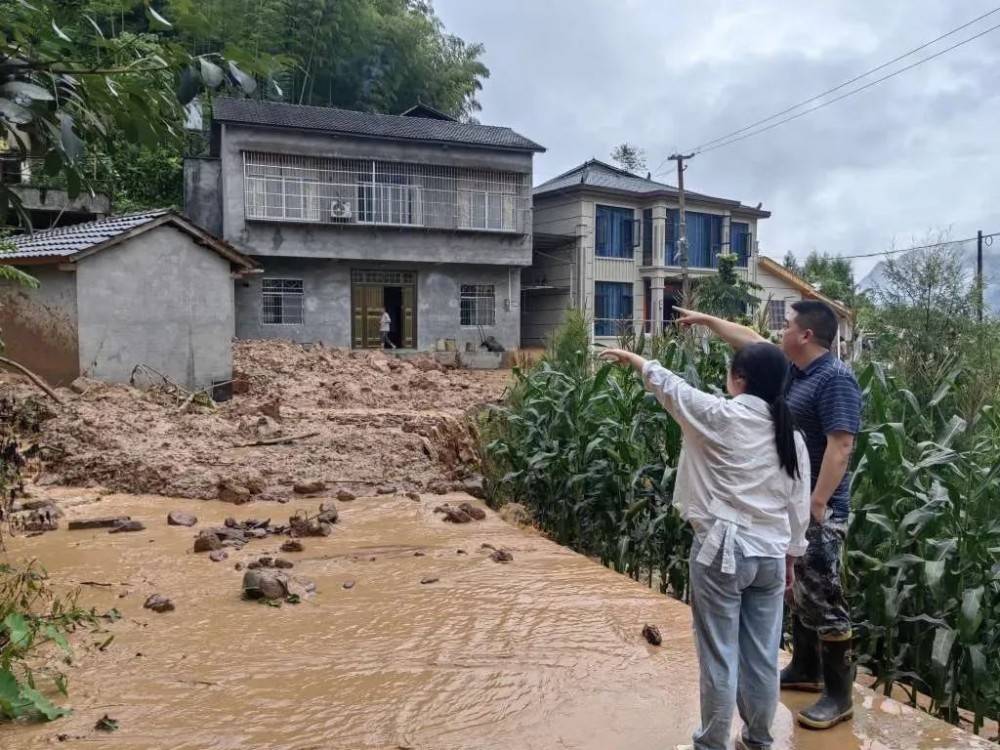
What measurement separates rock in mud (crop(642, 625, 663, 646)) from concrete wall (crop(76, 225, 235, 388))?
11.8 metres

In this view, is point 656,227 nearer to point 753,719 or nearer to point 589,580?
point 589,580

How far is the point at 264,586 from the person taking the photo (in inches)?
190

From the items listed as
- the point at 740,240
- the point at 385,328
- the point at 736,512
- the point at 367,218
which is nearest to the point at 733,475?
the point at 736,512

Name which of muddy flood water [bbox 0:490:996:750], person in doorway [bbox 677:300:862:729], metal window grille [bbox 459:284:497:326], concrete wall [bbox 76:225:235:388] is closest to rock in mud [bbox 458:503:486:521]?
muddy flood water [bbox 0:490:996:750]

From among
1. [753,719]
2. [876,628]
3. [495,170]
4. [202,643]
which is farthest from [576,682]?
[495,170]

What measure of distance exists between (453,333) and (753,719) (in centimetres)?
2159

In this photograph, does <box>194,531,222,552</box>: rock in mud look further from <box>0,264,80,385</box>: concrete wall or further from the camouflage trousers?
<box>0,264,80,385</box>: concrete wall

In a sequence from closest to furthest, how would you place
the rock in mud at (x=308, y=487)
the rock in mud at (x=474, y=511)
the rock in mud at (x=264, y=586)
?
the rock in mud at (x=264, y=586), the rock in mud at (x=474, y=511), the rock in mud at (x=308, y=487)

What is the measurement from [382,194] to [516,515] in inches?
680

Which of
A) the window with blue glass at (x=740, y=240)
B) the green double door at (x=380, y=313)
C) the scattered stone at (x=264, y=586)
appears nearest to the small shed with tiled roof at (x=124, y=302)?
the green double door at (x=380, y=313)

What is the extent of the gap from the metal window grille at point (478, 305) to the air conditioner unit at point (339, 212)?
422 cm

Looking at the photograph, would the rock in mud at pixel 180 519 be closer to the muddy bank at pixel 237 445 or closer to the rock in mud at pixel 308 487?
the muddy bank at pixel 237 445

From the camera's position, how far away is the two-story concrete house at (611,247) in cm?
2712

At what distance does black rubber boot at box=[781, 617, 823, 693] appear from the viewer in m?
3.62
